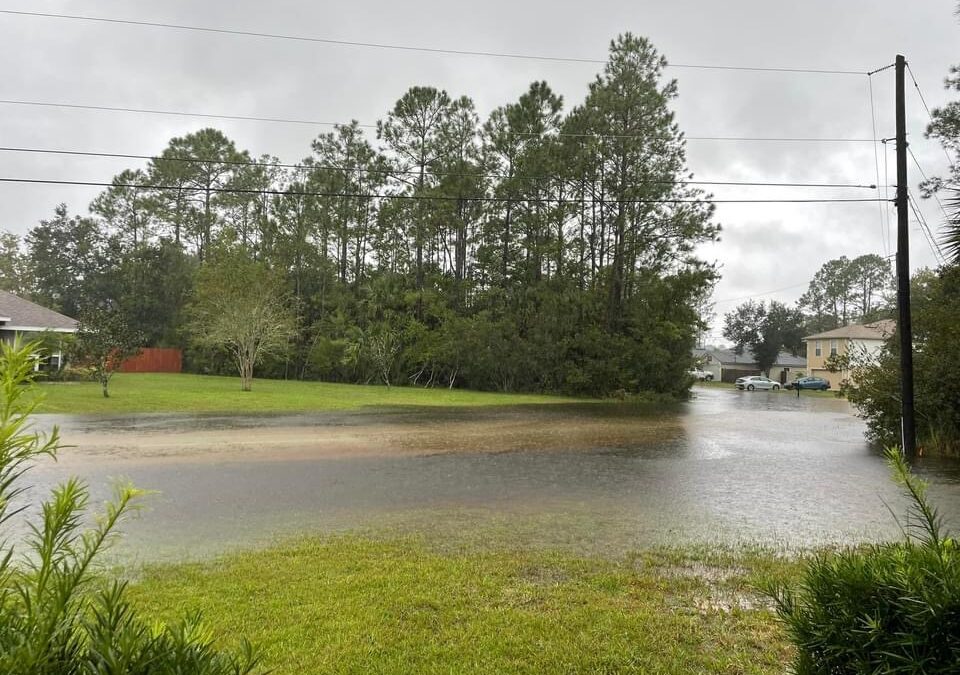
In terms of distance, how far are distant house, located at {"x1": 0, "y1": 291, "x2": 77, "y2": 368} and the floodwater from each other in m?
15.5

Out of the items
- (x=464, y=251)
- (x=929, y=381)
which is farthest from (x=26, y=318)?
(x=929, y=381)

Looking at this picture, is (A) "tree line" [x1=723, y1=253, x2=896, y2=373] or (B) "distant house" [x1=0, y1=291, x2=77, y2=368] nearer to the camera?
(B) "distant house" [x1=0, y1=291, x2=77, y2=368]

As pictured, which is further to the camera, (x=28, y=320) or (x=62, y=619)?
(x=28, y=320)

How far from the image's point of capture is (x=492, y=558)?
191 inches

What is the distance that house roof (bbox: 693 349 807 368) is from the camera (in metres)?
61.7

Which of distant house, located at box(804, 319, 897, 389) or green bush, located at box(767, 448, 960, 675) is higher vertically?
distant house, located at box(804, 319, 897, 389)

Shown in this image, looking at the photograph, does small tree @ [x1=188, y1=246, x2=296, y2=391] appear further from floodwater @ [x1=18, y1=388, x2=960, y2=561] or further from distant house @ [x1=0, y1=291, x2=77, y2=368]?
floodwater @ [x1=18, y1=388, x2=960, y2=561]

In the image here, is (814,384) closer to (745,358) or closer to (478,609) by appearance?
(745,358)

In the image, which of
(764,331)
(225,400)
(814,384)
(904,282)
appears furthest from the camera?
(764,331)

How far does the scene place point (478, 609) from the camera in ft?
12.2

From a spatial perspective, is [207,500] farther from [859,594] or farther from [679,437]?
[679,437]

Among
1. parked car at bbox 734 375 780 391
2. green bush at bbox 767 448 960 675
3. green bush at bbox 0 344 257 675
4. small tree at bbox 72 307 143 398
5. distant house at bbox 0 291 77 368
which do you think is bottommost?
parked car at bbox 734 375 780 391

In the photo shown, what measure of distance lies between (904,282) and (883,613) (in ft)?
40.9

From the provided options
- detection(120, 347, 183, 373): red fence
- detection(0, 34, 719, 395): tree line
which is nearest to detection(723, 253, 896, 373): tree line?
detection(0, 34, 719, 395): tree line
